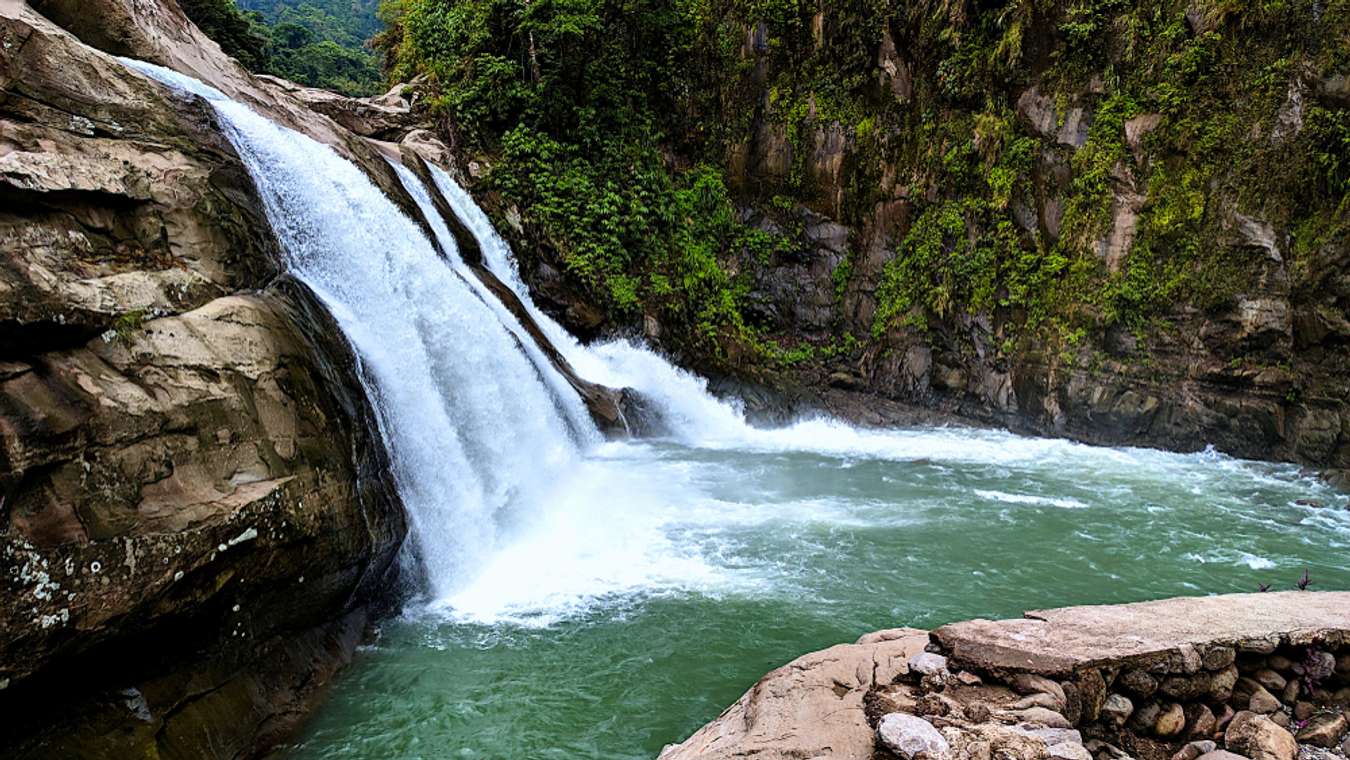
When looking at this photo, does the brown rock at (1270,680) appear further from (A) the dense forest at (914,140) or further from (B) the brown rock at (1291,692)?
(A) the dense forest at (914,140)

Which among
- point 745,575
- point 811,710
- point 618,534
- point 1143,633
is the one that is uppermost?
point 1143,633

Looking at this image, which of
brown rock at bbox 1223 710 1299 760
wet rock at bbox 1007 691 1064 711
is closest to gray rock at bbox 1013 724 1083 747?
wet rock at bbox 1007 691 1064 711

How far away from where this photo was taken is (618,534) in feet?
24.3

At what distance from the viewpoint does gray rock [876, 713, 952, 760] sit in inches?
96.7

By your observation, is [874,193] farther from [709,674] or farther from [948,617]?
[709,674]

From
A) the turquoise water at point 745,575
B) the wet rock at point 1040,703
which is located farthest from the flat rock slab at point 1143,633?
the turquoise water at point 745,575

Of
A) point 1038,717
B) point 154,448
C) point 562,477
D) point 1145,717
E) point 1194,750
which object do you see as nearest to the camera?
point 1038,717

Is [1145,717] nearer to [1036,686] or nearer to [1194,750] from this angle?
[1194,750]

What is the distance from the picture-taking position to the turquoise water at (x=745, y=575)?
4.55 metres

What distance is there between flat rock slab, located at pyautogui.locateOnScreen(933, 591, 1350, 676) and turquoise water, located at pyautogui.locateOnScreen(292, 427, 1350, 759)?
6.52ft

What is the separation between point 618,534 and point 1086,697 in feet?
16.9

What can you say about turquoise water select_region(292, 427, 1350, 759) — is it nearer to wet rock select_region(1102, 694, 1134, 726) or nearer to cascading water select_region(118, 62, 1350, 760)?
cascading water select_region(118, 62, 1350, 760)

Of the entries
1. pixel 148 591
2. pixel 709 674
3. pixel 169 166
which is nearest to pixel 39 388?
pixel 148 591

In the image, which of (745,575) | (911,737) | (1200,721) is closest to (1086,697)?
(1200,721)
